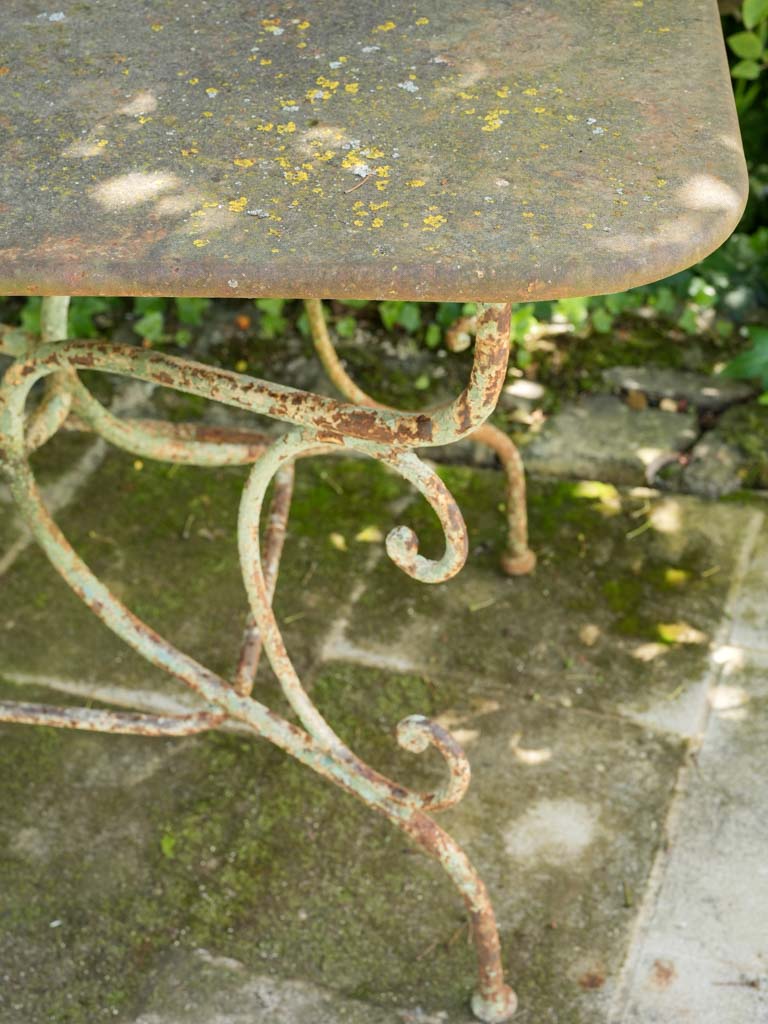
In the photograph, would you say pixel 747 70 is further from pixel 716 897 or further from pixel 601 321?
pixel 716 897

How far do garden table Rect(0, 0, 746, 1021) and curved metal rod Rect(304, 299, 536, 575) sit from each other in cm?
54

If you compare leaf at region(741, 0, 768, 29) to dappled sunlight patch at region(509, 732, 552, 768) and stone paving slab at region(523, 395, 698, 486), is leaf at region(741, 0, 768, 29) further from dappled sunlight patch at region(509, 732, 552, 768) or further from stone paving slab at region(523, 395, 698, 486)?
dappled sunlight patch at region(509, 732, 552, 768)

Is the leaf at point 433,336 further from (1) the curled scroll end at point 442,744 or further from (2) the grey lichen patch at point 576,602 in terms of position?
(1) the curled scroll end at point 442,744

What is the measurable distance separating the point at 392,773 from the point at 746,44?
83.9 inches

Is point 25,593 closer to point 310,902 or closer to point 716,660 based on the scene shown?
point 310,902

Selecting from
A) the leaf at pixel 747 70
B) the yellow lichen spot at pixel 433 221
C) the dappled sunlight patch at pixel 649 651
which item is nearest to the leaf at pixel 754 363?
the dappled sunlight patch at pixel 649 651

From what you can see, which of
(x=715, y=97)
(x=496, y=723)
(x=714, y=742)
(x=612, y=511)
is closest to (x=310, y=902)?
(x=496, y=723)

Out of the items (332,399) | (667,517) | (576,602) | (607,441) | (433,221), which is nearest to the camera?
(433,221)

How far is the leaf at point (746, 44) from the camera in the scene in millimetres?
3244

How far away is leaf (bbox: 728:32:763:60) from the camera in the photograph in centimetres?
324

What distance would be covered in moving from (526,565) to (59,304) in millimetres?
1081

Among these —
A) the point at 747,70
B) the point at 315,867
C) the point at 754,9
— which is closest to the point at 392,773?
the point at 315,867

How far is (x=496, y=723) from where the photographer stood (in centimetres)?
238

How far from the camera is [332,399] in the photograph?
63.2 inches
